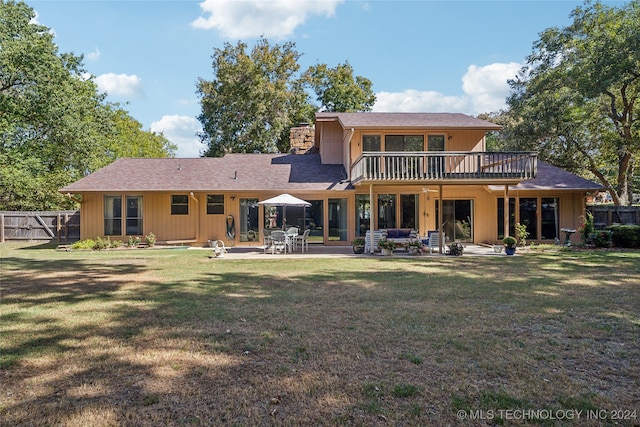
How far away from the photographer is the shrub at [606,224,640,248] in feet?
49.4

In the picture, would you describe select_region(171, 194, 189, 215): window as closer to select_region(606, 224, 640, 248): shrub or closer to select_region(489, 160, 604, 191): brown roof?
select_region(489, 160, 604, 191): brown roof

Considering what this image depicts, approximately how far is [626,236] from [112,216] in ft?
68.9

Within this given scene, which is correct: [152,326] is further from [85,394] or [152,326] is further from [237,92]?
[237,92]

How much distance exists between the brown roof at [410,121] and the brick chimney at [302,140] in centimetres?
385

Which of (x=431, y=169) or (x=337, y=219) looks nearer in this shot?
(x=431, y=169)

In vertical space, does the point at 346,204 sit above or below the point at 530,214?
→ above

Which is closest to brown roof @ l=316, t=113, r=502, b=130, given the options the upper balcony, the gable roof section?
the upper balcony

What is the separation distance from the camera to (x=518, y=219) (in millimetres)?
17469

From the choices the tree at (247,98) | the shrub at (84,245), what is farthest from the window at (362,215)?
the tree at (247,98)

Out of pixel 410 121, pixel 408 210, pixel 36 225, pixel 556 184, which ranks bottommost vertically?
pixel 36 225

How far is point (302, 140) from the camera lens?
74.3 feet

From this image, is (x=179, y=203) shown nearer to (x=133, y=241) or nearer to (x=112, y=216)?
(x=133, y=241)

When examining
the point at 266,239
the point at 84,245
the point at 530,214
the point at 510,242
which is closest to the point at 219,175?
the point at 266,239

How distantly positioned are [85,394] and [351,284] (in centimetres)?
562
